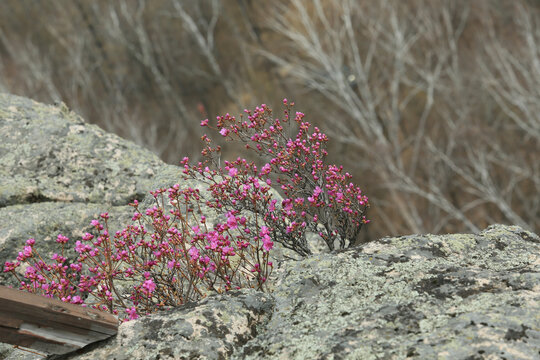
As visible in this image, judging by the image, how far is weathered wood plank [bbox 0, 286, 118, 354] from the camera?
229 cm

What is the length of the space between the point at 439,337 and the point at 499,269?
0.96 meters

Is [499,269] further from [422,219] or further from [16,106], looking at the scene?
[422,219]

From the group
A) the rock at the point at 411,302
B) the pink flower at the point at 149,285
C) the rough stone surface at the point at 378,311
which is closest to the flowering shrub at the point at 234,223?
the pink flower at the point at 149,285

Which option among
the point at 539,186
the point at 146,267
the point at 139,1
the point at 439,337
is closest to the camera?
the point at 439,337

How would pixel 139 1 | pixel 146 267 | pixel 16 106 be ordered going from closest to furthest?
1. pixel 146 267
2. pixel 16 106
3. pixel 139 1

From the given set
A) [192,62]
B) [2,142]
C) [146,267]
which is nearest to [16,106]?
[2,142]

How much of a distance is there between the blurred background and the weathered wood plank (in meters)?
12.6

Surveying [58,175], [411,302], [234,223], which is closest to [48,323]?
[234,223]

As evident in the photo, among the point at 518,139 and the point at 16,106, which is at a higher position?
the point at 518,139

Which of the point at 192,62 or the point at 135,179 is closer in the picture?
the point at 135,179

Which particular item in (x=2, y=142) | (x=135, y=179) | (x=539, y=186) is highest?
(x=539, y=186)

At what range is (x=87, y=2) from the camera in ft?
68.3

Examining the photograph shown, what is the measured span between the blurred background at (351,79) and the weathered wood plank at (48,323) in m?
12.6

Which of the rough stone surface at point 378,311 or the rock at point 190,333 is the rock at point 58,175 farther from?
the rock at point 190,333
